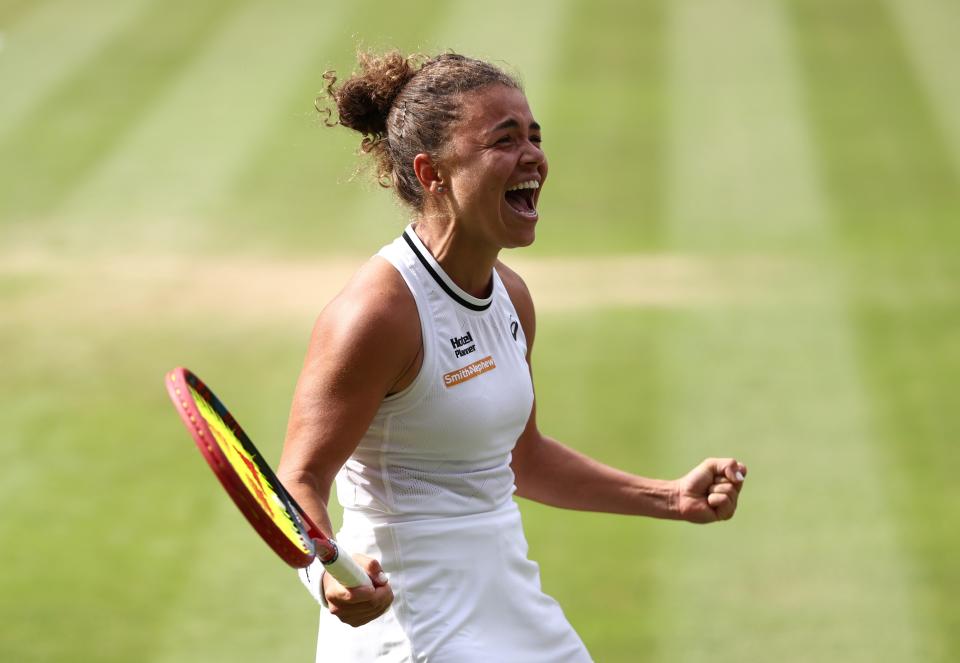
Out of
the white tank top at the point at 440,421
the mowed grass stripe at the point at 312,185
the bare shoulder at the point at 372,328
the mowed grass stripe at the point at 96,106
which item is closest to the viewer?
the bare shoulder at the point at 372,328

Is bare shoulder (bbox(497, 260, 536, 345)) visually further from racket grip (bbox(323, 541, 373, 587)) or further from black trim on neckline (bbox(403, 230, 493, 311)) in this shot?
racket grip (bbox(323, 541, 373, 587))

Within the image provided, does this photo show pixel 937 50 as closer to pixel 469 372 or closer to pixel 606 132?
pixel 606 132

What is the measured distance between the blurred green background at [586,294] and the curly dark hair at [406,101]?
107 centimetres

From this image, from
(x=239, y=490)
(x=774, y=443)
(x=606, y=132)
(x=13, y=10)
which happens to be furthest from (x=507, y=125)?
(x=13, y=10)

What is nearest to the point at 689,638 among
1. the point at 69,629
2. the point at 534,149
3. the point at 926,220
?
the point at 69,629

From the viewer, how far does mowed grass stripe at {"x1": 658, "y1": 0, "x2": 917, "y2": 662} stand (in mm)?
5695

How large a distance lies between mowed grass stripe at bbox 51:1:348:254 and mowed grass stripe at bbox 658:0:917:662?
3123mm

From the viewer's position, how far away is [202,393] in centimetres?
285

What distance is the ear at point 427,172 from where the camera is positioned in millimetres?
3363

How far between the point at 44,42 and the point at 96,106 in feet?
5.55

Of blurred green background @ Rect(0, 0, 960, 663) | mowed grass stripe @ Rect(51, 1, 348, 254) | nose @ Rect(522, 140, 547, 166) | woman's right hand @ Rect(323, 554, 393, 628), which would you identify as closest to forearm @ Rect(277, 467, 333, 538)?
woman's right hand @ Rect(323, 554, 393, 628)

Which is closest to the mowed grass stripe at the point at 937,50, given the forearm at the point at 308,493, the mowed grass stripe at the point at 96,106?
the mowed grass stripe at the point at 96,106

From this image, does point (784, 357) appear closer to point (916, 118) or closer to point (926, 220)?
point (926, 220)

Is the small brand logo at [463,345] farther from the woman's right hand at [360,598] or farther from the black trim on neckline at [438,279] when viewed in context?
the woman's right hand at [360,598]
